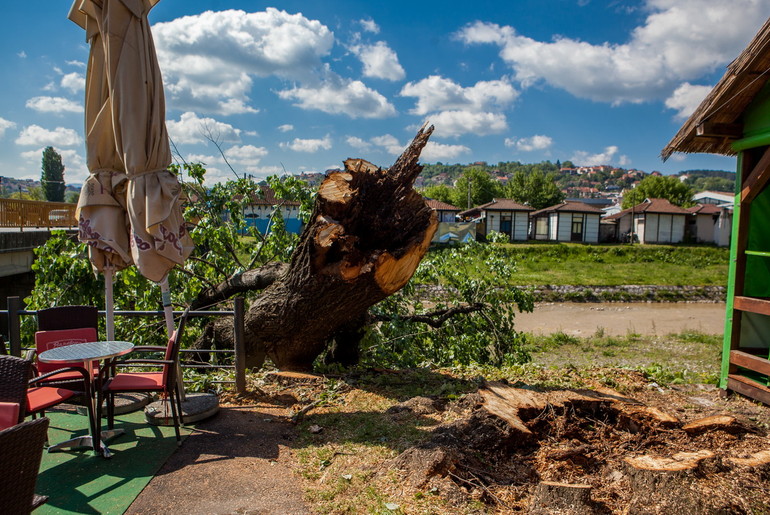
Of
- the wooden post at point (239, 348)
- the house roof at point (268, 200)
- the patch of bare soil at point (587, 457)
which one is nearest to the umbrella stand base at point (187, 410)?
the wooden post at point (239, 348)

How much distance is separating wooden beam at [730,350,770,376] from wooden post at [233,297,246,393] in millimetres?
5140

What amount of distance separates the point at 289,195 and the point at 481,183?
60.2m

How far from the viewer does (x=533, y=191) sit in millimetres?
61844

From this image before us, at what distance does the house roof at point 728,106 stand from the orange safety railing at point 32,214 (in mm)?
15922

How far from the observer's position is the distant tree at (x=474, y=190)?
63.6 m

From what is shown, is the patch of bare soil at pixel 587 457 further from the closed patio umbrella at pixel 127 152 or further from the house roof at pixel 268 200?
the house roof at pixel 268 200

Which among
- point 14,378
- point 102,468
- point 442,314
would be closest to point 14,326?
point 102,468

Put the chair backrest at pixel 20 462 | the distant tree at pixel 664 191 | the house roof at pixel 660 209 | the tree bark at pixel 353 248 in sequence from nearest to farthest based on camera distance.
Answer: the chair backrest at pixel 20 462 → the tree bark at pixel 353 248 → the house roof at pixel 660 209 → the distant tree at pixel 664 191

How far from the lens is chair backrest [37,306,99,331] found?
3961 mm

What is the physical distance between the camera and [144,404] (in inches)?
172

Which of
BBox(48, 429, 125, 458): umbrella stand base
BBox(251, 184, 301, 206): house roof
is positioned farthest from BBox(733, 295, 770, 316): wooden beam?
BBox(48, 429, 125, 458): umbrella stand base

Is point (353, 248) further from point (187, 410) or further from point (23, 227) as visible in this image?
point (23, 227)

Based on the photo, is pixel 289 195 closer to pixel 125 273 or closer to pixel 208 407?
pixel 125 273

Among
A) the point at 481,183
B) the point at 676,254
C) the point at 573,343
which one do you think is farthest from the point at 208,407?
the point at 481,183
